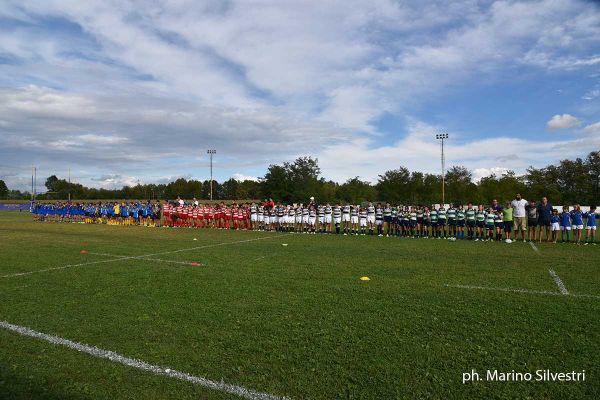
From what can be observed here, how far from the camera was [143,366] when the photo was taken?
4199mm

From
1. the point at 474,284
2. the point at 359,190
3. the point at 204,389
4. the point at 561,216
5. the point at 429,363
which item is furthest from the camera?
the point at 359,190

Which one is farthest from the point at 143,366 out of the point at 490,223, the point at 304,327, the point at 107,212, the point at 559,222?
the point at 107,212

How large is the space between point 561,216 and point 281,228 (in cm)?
1359

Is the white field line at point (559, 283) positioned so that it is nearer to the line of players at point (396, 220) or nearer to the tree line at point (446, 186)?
the line of players at point (396, 220)

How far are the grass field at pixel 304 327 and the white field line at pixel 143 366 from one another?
76 mm

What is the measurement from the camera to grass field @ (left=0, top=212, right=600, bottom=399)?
3.78 metres

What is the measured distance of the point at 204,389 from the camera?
12.2ft

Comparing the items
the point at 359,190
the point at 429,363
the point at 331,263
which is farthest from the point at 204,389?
the point at 359,190

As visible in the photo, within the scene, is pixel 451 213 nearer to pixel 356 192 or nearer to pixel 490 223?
pixel 490 223

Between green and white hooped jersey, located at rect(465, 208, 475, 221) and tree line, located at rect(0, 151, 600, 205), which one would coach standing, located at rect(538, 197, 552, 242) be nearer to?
green and white hooped jersey, located at rect(465, 208, 475, 221)

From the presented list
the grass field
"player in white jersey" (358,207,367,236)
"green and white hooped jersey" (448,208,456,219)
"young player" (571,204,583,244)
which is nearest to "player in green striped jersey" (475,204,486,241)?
"green and white hooped jersey" (448,208,456,219)

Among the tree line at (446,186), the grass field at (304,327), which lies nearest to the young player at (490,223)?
the grass field at (304,327)

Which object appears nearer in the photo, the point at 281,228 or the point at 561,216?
the point at 561,216

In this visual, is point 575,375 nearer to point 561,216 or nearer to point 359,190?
point 561,216
